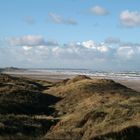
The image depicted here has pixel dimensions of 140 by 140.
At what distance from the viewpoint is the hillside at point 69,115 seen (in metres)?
23.6

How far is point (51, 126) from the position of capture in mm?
28078

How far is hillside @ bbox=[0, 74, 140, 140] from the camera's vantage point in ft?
77.5

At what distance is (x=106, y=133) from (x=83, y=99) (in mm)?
16261

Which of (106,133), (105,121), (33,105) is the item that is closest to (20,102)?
(33,105)

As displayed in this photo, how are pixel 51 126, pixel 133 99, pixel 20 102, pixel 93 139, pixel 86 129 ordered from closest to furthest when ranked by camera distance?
pixel 93 139
pixel 86 129
pixel 51 126
pixel 133 99
pixel 20 102

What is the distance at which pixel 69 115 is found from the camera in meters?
30.5

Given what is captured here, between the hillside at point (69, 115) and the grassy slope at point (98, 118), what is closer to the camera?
Result: the grassy slope at point (98, 118)

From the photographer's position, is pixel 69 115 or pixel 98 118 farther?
pixel 69 115

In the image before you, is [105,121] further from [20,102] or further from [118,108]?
[20,102]

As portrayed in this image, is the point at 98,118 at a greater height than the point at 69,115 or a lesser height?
greater

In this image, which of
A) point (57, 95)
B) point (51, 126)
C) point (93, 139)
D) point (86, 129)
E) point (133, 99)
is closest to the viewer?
point (93, 139)

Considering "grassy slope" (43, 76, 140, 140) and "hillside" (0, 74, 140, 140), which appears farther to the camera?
"hillside" (0, 74, 140, 140)

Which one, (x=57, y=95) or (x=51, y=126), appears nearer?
(x=51, y=126)

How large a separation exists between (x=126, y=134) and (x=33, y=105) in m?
15.9
